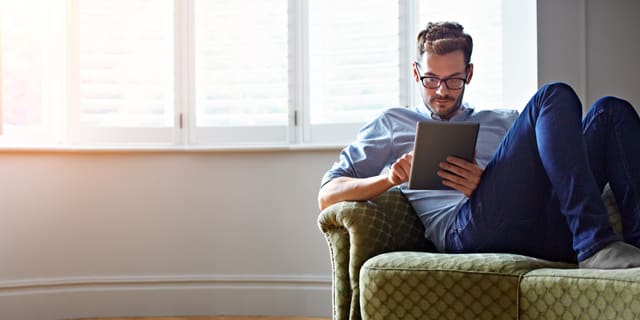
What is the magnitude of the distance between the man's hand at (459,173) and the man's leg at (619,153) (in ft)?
1.04

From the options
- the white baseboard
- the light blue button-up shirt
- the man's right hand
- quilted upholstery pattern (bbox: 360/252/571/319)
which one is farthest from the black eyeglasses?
the white baseboard

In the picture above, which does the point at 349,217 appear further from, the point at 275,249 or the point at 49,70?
the point at 49,70

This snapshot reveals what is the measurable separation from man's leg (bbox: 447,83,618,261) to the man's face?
0.34 m

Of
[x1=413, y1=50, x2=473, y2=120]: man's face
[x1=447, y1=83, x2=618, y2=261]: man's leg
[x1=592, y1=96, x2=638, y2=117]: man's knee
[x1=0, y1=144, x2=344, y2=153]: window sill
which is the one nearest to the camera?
[x1=447, y1=83, x2=618, y2=261]: man's leg

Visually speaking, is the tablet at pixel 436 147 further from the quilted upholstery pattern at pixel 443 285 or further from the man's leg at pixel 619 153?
the man's leg at pixel 619 153

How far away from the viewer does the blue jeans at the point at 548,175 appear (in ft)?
6.46

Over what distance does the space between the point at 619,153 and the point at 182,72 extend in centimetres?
210

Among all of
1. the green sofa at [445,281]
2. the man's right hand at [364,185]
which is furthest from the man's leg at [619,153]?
the man's right hand at [364,185]

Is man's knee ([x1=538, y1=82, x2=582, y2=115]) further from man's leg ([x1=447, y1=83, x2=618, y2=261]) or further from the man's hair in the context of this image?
the man's hair

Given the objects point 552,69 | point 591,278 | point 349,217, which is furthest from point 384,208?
point 552,69

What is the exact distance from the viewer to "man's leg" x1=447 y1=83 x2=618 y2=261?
74.6 inches

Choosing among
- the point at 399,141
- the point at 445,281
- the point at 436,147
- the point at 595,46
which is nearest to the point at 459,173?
the point at 436,147

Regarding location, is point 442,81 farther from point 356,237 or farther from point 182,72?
point 182,72

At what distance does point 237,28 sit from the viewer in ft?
11.8
